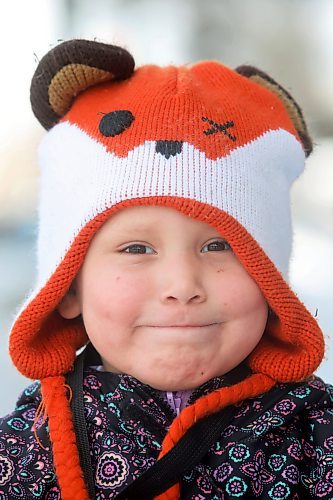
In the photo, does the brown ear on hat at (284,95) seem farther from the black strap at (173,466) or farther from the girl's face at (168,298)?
the black strap at (173,466)

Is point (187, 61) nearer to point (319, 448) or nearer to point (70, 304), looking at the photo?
point (70, 304)

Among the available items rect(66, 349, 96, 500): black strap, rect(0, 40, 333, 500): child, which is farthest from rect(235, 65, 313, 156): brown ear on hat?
rect(66, 349, 96, 500): black strap

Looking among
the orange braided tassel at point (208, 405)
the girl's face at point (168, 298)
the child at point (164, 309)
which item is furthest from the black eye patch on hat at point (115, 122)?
the orange braided tassel at point (208, 405)

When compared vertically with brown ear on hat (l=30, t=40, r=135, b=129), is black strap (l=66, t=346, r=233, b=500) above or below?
below

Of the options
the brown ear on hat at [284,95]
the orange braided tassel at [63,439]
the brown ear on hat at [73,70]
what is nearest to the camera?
the orange braided tassel at [63,439]

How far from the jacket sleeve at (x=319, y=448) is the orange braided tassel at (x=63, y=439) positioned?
1.17ft

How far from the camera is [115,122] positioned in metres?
1.27

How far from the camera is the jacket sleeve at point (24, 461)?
1.21 m

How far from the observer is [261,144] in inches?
51.9

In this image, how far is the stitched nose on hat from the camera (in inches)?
48.3

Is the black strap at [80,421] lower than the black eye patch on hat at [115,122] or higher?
lower

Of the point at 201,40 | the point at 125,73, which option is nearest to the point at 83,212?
the point at 125,73

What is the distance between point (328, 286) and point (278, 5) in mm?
3370

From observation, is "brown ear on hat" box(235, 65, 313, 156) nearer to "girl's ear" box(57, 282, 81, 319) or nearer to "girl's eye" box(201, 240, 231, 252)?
"girl's eye" box(201, 240, 231, 252)
